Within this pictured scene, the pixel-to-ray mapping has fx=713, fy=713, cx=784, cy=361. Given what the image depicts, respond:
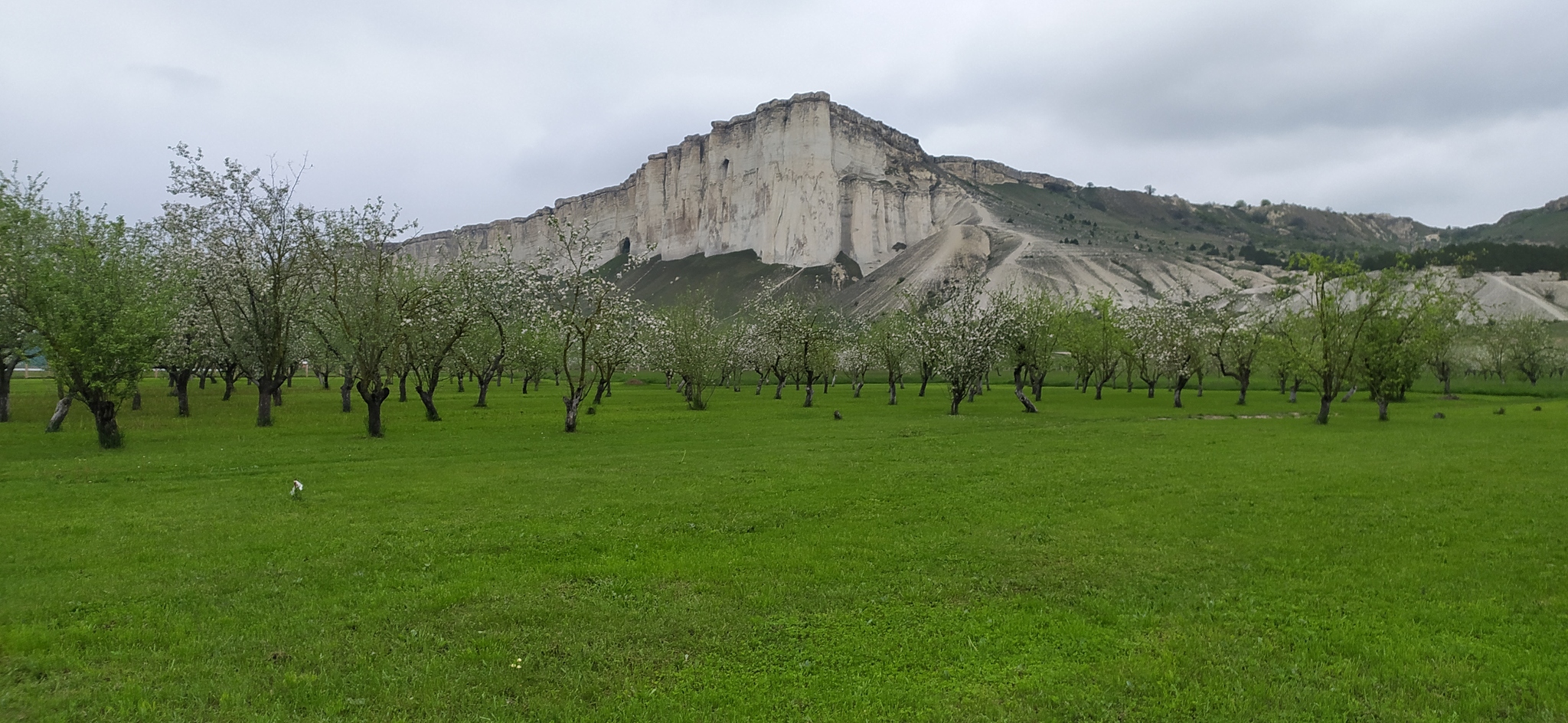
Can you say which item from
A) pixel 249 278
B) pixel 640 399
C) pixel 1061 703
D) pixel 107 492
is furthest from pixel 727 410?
pixel 1061 703

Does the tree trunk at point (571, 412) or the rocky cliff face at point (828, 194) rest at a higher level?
the rocky cliff face at point (828, 194)

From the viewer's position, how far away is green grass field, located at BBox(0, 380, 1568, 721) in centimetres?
683

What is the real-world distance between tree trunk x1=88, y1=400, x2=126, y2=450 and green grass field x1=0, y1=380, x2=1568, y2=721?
235 cm

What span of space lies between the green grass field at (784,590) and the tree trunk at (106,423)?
7.71 feet

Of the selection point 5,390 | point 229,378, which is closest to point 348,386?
point 5,390

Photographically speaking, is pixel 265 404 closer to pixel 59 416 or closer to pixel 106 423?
pixel 59 416

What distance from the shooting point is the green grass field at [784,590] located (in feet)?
22.4

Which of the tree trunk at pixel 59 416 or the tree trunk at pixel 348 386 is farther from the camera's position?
the tree trunk at pixel 348 386

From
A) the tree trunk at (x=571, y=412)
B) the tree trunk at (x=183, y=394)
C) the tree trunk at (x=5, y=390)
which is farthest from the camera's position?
the tree trunk at (x=183, y=394)

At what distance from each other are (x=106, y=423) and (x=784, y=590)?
26991 mm

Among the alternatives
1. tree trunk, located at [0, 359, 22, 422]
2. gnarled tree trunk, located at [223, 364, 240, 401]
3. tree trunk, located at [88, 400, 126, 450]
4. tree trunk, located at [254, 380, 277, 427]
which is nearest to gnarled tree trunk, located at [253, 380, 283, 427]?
tree trunk, located at [254, 380, 277, 427]

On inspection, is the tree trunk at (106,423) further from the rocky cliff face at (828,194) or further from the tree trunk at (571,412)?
the rocky cliff face at (828,194)

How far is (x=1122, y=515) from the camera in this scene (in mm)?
14406

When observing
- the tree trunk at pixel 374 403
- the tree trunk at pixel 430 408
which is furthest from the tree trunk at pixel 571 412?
the tree trunk at pixel 430 408
